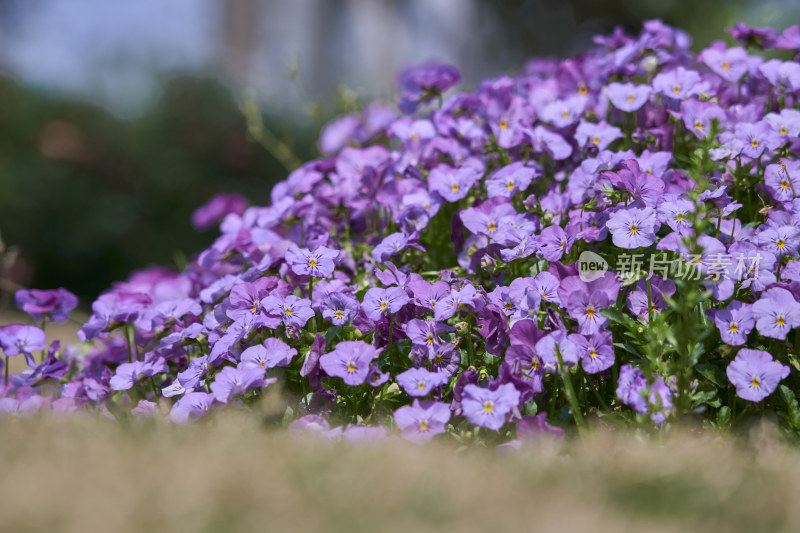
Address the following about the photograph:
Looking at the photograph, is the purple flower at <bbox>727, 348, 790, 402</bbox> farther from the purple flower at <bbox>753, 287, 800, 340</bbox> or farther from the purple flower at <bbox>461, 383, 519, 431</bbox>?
the purple flower at <bbox>461, 383, 519, 431</bbox>

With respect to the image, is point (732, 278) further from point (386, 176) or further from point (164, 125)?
point (164, 125)

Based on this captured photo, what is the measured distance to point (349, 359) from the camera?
1.73 m

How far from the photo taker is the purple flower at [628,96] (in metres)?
2.27

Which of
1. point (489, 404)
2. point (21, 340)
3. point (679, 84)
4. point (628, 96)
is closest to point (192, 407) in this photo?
point (489, 404)

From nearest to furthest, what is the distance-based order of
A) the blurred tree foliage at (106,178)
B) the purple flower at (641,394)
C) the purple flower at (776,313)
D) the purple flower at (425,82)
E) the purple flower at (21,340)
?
the purple flower at (641,394) → the purple flower at (776,313) → the purple flower at (21,340) → the purple flower at (425,82) → the blurred tree foliage at (106,178)

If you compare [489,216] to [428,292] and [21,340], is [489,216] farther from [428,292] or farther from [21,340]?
[21,340]

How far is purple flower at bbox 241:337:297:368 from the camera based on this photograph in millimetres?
1783

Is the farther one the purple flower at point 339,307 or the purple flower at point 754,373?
the purple flower at point 339,307

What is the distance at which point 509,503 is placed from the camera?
44.9 inches

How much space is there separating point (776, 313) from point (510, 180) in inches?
31.6

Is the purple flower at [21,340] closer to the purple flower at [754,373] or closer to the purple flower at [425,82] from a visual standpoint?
the purple flower at [425,82]

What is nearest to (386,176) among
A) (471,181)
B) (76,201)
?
(471,181)

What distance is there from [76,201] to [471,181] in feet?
18.9

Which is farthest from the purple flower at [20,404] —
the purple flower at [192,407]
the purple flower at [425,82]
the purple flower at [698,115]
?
the purple flower at [698,115]
